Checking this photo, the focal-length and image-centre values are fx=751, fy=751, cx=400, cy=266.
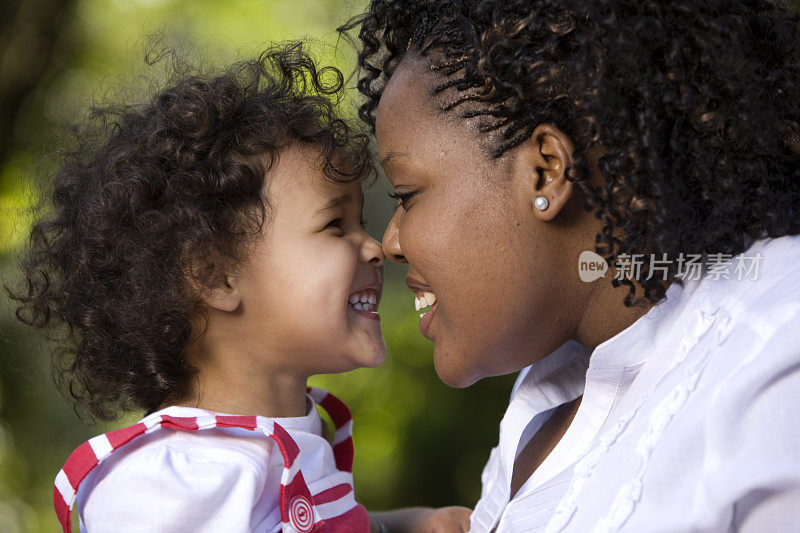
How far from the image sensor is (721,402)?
1.14m

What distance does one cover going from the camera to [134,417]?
2811 mm

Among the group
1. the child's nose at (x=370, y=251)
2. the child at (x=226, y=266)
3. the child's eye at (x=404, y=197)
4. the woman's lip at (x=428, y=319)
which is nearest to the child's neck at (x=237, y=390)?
the child at (x=226, y=266)

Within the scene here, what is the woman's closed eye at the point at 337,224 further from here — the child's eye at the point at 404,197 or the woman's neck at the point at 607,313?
the woman's neck at the point at 607,313

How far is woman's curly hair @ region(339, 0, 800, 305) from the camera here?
4.29 ft

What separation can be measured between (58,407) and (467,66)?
2.63m

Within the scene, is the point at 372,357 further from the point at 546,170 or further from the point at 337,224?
the point at 546,170

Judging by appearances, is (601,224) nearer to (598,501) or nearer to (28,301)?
(598,501)

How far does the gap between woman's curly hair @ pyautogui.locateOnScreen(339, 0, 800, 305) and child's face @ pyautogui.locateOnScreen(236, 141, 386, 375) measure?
25.4 inches

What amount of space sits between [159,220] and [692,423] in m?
1.42

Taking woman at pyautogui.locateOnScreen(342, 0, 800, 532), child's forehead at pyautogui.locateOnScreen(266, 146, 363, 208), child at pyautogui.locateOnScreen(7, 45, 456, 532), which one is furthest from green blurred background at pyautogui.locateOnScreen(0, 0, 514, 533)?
woman at pyautogui.locateOnScreen(342, 0, 800, 532)

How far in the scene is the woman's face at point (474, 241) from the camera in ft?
4.99

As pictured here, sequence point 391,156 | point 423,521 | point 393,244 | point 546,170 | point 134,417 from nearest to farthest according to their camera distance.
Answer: point 546,170 < point 391,156 < point 393,244 < point 423,521 < point 134,417

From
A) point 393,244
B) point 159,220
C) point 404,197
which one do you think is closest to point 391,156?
point 404,197

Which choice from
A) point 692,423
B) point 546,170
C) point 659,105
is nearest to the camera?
point 692,423
